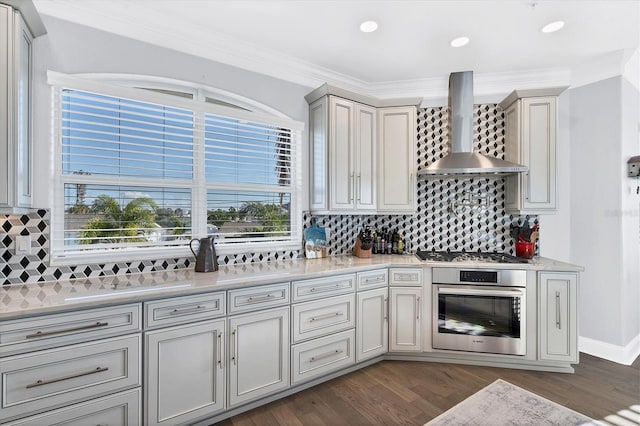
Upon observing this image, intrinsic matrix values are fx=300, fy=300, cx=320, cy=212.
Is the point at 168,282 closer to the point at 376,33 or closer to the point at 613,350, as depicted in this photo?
the point at 376,33

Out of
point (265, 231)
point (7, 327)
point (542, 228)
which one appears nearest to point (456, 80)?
point (542, 228)

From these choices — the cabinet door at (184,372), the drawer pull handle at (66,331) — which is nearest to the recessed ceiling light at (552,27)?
the cabinet door at (184,372)

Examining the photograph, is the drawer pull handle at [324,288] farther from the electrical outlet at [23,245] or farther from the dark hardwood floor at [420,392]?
the electrical outlet at [23,245]

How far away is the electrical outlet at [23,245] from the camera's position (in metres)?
1.88

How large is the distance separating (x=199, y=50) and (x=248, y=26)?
47cm

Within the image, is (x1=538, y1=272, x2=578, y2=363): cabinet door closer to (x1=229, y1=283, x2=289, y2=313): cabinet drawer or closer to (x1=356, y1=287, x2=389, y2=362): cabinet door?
(x1=356, y1=287, x2=389, y2=362): cabinet door

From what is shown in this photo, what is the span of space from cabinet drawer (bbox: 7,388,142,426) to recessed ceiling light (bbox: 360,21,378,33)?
2.97 m

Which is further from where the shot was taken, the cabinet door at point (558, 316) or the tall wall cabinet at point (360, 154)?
the tall wall cabinet at point (360, 154)

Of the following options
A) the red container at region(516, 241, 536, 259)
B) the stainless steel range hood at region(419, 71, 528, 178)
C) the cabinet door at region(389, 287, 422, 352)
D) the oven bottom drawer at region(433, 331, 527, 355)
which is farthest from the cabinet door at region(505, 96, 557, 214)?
the cabinet door at region(389, 287, 422, 352)

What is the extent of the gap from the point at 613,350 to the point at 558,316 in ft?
3.03

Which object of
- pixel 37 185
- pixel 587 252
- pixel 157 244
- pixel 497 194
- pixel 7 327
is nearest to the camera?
pixel 7 327

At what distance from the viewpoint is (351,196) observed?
305 centimetres

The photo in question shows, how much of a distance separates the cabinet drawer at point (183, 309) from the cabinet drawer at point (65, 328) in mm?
68

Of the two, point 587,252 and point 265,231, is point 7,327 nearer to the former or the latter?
point 265,231
